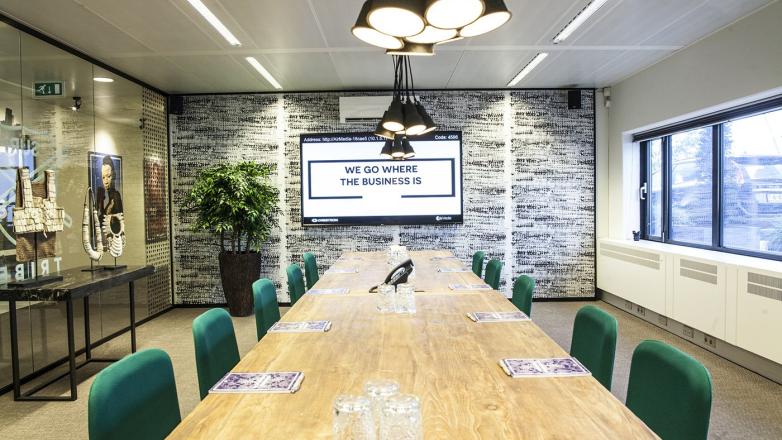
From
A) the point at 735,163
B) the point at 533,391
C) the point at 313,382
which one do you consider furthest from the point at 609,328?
the point at 735,163

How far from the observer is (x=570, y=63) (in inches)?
203

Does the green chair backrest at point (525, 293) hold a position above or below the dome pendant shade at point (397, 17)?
below

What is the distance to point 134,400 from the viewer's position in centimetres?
145

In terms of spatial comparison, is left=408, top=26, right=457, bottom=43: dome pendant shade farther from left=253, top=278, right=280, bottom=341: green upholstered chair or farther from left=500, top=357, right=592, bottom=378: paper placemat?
left=253, top=278, right=280, bottom=341: green upholstered chair

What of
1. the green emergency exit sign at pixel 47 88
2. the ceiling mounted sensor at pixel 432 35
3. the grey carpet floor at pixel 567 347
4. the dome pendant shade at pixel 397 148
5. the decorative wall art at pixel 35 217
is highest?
the green emergency exit sign at pixel 47 88

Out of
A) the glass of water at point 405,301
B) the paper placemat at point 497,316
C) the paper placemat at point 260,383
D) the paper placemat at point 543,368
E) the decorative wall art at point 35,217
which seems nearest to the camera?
the paper placemat at point 260,383

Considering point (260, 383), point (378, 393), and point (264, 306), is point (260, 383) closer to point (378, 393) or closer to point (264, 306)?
point (378, 393)

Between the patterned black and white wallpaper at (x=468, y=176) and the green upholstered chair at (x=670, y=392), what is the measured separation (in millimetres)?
4686

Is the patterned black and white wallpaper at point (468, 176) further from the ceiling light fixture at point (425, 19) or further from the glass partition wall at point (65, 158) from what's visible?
the ceiling light fixture at point (425, 19)

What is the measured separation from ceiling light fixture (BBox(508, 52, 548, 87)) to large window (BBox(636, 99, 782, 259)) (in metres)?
1.77

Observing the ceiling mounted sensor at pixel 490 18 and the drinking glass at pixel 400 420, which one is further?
the ceiling mounted sensor at pixel 490 18

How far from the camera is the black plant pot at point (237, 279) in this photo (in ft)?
18.5

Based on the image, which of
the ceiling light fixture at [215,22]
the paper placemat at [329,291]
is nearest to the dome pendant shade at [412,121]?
the paper placemat at [329,291]

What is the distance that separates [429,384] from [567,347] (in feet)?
10.9
